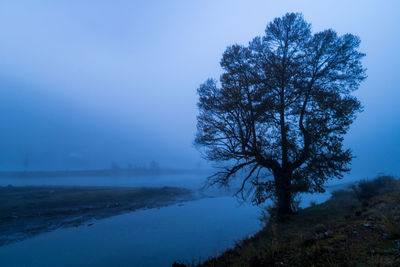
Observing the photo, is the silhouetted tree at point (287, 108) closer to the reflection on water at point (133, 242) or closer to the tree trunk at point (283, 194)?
the tree trunk at point (283, 194)

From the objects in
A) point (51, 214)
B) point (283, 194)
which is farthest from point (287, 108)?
point (51, 214)

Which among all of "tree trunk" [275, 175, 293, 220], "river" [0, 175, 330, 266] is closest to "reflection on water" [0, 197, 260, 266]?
"river" [0, 175, 330, 266]

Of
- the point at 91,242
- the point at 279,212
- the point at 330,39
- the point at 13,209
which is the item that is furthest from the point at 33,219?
the point at 330,39

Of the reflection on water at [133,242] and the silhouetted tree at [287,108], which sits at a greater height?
the silhouetted tree at [287,108]

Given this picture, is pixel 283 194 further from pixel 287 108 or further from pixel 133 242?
pixel 133 242

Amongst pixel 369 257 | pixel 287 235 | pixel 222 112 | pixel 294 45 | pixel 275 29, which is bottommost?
pixel 287 235

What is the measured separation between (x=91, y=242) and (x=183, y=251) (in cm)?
642

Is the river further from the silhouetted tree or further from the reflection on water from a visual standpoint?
the silhouetted tree

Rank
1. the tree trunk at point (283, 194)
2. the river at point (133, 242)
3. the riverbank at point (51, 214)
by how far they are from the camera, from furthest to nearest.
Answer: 1. the riverbank at point (51, 214)
2. the tree trunk at point (283, 194)
3. the river at point (133, 242)

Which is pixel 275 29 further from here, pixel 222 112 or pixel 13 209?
pixel 13 209

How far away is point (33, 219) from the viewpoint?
1681 cm

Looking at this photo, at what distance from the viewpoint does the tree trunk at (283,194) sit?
1176cm

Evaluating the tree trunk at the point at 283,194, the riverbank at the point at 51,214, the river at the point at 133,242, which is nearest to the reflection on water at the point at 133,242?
the river at the point at 133,242

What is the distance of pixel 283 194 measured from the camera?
39.5 ft
